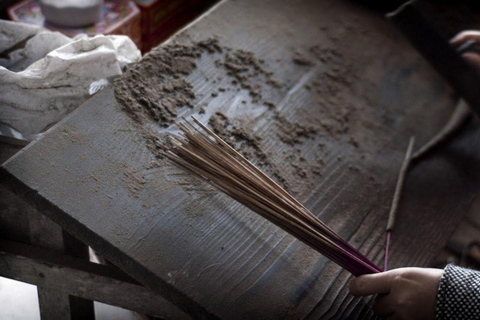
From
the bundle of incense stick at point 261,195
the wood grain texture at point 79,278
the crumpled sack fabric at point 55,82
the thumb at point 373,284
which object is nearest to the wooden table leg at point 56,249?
the wood grain texture at point 79,278

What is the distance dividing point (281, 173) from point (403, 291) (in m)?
0.48

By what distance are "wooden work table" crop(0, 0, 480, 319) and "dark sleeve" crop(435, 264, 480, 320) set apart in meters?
0.18

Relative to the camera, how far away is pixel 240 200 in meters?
1.44

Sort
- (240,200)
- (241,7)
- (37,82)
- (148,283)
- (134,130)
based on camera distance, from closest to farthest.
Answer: (148,283), (240,200), (134,130), (37,82), (241,7)

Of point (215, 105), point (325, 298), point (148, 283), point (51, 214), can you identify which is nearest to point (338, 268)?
point (325, 298)

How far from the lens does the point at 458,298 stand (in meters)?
1.38

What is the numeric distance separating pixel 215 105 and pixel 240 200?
17.2 inches

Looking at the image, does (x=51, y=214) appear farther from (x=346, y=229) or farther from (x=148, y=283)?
(x=346, y=229)

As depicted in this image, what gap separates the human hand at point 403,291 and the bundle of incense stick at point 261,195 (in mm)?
52

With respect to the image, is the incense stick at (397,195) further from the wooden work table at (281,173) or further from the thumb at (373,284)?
the thumb at (373,284)

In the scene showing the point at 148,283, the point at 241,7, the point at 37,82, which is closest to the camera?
the point at 148,283

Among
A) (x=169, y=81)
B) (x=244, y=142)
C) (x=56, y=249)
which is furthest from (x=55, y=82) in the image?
(x=244, y=142)

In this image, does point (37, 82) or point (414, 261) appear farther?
point (37, 82)

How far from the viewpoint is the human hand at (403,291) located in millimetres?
1387
